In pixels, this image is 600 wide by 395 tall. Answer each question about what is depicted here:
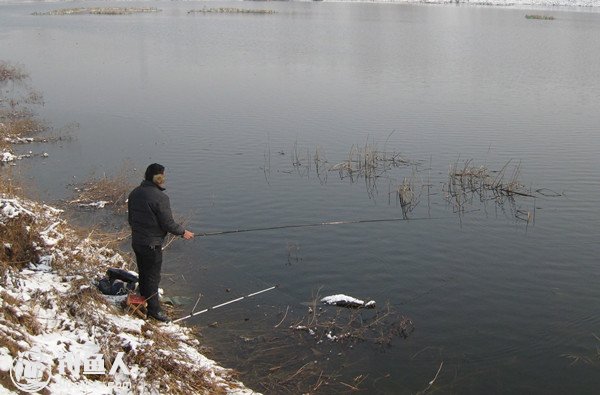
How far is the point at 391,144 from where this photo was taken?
74.2ft

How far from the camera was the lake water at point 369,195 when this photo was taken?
409 inches

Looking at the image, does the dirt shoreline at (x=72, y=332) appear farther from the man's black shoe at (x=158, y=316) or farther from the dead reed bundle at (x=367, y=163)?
the dead reed bundle at (x=367, y=163)

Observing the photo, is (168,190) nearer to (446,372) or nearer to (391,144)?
(391,144)

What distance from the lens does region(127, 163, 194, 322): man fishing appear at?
947 centimetres

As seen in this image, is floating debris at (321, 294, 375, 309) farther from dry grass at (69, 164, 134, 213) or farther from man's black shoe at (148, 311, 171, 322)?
dry grass at (69, 164, 134, 213)

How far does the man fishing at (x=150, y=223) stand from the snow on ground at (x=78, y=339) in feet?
1.88

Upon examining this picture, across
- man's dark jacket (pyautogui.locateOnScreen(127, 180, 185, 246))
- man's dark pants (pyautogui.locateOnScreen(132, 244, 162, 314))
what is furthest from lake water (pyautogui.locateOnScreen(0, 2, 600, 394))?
man's dark jacket (pyautogui.locateOnScreen(127, 180, 185, 246))

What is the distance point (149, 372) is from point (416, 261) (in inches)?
287

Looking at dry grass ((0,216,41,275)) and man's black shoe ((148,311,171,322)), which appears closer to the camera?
dry grass ((0,216,41,275))

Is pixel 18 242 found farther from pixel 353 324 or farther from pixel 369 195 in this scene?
pixel 369 195

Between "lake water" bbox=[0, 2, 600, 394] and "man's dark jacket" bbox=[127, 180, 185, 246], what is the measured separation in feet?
6.49

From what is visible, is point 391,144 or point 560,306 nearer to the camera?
point 560,306

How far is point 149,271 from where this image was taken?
32.3 feet

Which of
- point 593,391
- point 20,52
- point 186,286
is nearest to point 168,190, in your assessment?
point 186,286
